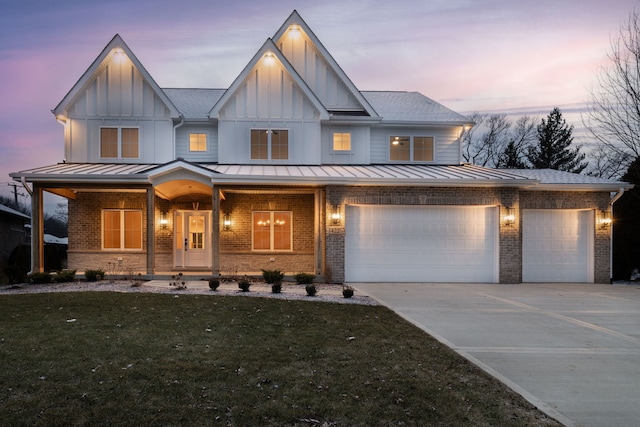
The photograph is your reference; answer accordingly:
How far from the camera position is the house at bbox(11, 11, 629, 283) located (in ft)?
47.2

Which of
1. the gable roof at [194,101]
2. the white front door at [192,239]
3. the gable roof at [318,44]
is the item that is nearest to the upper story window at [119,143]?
the gable roof at [194,101]

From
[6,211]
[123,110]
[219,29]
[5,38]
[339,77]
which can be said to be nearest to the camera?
[123,110]

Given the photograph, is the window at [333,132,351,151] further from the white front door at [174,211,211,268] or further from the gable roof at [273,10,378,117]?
the white front door at [174,211,211,268]

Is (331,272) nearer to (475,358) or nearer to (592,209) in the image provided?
(475,358)

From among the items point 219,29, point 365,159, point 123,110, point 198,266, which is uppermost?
point 219,29

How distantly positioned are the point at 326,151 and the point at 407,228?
4.92 meters

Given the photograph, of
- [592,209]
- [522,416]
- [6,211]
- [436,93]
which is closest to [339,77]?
[592,209]

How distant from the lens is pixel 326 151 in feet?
57.0

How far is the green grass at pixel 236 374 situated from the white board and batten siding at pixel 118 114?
31.7ft

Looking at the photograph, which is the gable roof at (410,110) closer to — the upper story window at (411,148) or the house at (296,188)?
the house at (296,188)

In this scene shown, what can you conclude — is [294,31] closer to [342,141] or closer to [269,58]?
[269,58]

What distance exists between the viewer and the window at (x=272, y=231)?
16922 millimetres

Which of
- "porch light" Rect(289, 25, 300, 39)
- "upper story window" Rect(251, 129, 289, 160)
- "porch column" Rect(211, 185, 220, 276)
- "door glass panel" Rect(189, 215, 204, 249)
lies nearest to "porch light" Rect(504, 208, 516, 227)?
"upper story window" Rect(251, 129, 289, 160)

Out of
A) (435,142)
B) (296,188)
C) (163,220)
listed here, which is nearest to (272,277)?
(296,188)
